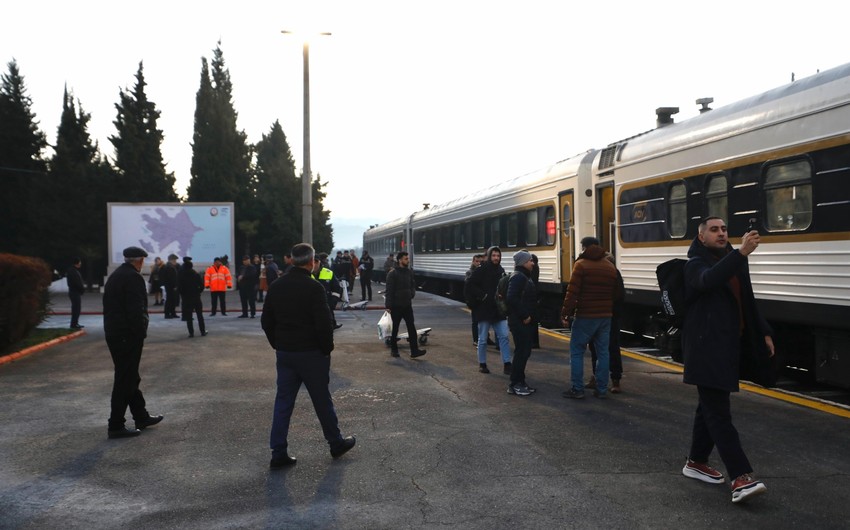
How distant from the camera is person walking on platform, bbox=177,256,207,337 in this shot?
52.6ft

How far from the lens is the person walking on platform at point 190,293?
16047 mm

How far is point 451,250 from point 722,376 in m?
20.8

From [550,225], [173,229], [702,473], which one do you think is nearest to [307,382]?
[702,473]

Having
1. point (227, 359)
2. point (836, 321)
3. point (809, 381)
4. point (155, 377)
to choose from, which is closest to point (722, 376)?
point (836, 321)

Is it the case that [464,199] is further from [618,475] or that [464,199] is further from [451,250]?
[618,475]

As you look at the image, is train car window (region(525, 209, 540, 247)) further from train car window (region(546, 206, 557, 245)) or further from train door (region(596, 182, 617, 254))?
train door (region(596, 182, 617, 254))

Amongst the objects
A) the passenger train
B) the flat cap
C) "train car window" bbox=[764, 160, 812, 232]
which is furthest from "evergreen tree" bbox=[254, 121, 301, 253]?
"train car window" bbox=[764, 160, 812, 232]

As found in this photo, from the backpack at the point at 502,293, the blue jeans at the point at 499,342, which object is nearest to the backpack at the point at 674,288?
the backpack at the point at 502,293

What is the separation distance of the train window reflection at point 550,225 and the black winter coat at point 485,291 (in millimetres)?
5030

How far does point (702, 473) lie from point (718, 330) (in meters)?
1.08

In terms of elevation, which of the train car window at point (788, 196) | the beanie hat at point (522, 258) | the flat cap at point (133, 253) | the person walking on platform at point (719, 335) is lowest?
the person walking on platform at point (719, 335)

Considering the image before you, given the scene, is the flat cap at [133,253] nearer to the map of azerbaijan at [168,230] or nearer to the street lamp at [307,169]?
the street lamp at [307,169]

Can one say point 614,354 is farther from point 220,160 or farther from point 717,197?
point 220,160

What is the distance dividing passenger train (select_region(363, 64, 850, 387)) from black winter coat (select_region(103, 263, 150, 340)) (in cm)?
495
